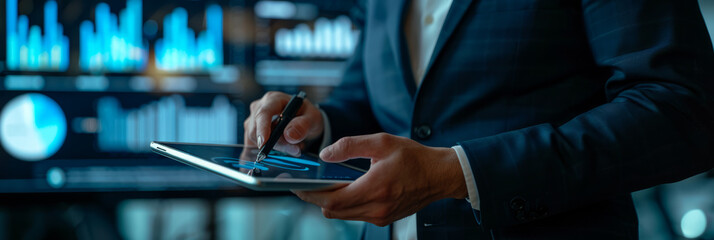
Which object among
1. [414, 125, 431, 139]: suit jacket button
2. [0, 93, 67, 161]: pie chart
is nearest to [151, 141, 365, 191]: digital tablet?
[414, 125, 431, 139]: suit jacket button

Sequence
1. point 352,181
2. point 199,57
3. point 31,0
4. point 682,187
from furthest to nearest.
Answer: point 682,187 < point 199,57 < point 31,0 < point 352,181

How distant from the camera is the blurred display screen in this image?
152 cm

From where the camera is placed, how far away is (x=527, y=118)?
57 cm

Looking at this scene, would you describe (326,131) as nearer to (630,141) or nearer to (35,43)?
(630,141)

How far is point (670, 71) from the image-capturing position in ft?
1.58

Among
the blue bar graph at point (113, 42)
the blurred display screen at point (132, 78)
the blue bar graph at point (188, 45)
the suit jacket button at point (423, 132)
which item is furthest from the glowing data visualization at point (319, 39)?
the suit jacket button at point (423, 132)

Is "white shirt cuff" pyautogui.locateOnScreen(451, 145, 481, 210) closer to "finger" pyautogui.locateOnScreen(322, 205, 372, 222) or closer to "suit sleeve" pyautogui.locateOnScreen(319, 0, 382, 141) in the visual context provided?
"finger" pyautogui.locateOnScreen(322, 205, 372, 222)

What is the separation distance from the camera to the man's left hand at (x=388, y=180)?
447mm

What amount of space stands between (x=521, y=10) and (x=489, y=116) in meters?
0.14

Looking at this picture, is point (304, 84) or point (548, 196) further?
point (304, 84)

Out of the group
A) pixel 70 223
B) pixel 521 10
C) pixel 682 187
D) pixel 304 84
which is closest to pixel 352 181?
pixel 521 10

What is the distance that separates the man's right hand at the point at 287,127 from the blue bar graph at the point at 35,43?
116 centimetres

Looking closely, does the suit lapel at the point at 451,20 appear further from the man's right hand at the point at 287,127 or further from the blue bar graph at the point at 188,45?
the blue bar graph at the point at 188,45

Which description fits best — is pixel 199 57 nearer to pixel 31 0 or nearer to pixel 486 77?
pixel 31 0
